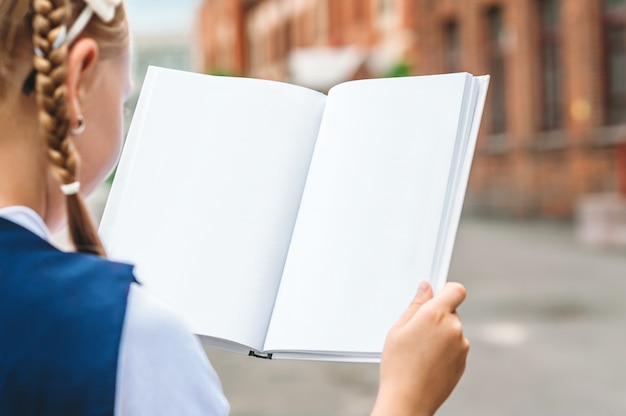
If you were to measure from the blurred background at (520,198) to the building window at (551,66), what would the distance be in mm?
33

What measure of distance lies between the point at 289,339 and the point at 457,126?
1.14ft

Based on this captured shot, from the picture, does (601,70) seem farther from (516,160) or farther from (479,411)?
(479,411)

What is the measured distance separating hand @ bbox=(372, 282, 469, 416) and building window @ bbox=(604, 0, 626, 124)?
17681 mm

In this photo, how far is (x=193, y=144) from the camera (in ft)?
4.51

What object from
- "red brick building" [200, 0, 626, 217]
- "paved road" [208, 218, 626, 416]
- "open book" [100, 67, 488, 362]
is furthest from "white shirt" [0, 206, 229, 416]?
"red brick building" [200, 0, 626, 217]

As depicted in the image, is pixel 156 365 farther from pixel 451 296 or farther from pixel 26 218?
pixel 451 296

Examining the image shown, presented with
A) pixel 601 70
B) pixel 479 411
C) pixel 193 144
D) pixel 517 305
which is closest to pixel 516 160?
pixel 601 70

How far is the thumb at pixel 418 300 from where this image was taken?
1.16 meters

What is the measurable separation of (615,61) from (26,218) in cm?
1832

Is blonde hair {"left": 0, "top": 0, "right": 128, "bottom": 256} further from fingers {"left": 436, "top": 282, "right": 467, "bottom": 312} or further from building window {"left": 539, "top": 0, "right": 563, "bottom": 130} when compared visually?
building window {"left": 539, "top": 0, "right": 563, "bottom": 130}

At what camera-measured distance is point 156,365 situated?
967 mm

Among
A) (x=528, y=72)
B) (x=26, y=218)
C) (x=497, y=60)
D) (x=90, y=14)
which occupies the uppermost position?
(x=497, y=60)

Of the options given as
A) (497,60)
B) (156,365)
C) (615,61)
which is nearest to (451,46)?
(497,60)

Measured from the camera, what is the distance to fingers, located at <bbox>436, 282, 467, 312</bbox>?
3.75 ft
